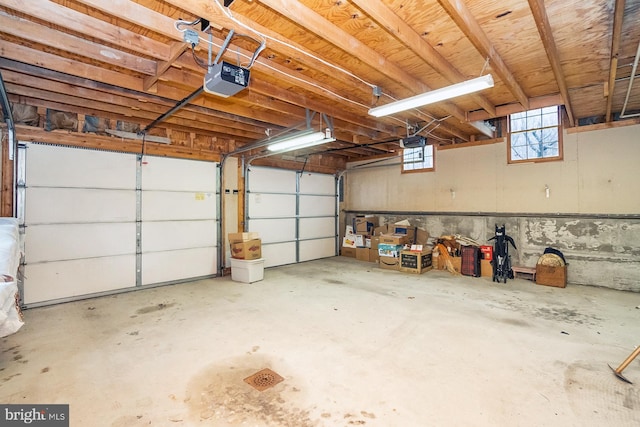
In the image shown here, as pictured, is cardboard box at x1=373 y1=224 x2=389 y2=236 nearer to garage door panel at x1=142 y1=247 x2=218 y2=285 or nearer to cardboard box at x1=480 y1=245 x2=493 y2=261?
cardboard box at x1=480 y1=245 x2=493 y2=261

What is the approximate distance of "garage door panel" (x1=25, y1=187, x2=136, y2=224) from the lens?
13.3ft

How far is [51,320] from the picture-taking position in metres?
3.53

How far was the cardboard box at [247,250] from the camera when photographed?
17.1ft

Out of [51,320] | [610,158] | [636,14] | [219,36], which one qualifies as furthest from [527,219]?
[51,320]

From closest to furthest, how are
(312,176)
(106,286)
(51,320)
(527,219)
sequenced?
(51,320) → (106,286) → (527,219) → (312,176)

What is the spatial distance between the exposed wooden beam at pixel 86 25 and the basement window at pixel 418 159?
565 centimetres

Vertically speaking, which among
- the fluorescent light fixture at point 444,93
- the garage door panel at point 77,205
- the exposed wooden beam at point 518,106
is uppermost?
the exposed wooden beam at point 518,106

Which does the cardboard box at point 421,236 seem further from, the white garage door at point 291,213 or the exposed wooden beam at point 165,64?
the exposed wooden beam at point 165,64

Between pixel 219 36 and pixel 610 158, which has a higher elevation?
pixel 219 36

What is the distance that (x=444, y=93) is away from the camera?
114 inches

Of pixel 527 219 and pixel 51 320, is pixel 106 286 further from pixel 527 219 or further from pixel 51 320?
pixel 527 219

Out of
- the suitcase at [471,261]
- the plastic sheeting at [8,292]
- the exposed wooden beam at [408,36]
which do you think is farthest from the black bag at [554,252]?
the plastic sheeting at [8,292]

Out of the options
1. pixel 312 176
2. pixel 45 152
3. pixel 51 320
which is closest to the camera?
pixel 51 320

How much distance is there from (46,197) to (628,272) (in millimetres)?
8686
